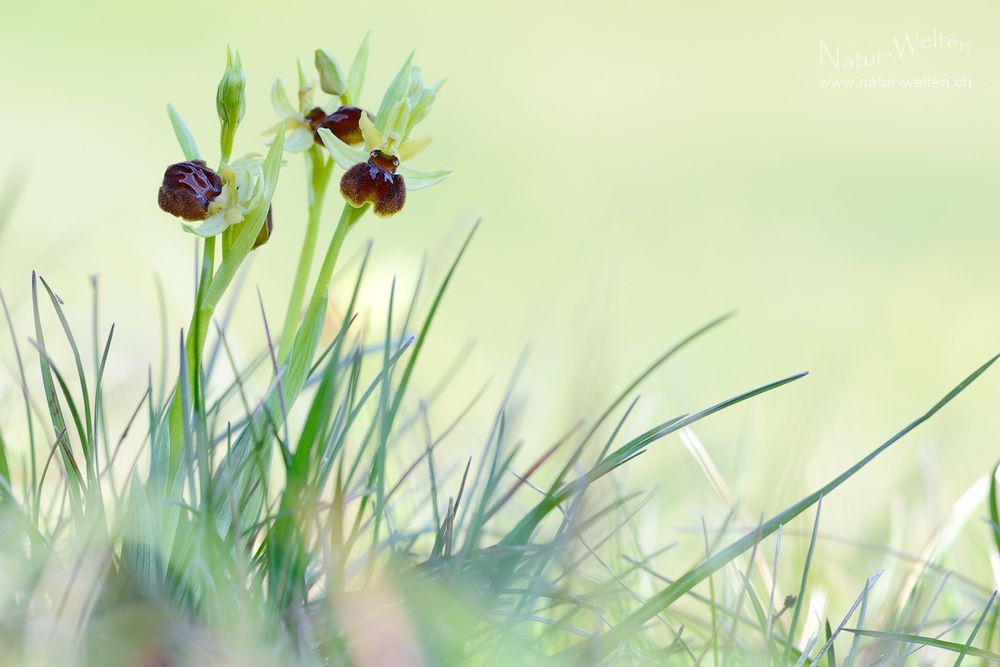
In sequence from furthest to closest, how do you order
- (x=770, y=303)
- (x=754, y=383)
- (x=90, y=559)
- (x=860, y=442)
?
(x=770, y=303) → (x=754, y=383) → (x=860, y=442) → (x=90, y=559)

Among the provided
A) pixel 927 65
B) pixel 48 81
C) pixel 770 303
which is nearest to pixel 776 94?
pixel 927 65

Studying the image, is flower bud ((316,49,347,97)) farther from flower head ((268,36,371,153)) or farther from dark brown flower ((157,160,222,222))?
dark brown flower ((157,160,222,222))

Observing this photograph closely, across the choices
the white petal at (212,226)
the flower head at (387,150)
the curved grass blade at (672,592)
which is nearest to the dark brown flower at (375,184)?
the flower head at (387,150)

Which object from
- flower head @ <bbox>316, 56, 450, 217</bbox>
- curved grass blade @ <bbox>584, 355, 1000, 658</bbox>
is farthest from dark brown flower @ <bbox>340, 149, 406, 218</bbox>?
curved grass blade @ <bbox>584, 355, 1000, 658</bbox>

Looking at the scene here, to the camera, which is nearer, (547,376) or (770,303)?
(547,376)

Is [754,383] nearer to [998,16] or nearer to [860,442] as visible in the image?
[860,442]

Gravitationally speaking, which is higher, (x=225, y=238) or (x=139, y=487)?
(x=225, y=238)

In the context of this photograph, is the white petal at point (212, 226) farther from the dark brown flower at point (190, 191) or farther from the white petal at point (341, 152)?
the white petal at point (341, 152)
